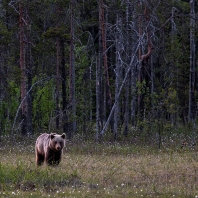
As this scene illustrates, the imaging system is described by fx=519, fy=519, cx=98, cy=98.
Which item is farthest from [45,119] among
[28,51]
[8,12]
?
[8,12]

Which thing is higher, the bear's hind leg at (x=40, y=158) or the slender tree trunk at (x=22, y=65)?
the slender tree trunk at (x=22, y=65)

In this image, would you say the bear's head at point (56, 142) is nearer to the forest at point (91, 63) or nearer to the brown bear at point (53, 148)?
the brown bear at point (53, 148)

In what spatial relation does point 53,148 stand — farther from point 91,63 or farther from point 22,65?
point 91,63

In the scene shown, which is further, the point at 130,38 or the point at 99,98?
the point at 130,38

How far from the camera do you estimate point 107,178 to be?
12031mm

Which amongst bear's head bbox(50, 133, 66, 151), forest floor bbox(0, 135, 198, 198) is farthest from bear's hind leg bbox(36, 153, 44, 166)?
bear's head bbox(50, 133, 66, 151)

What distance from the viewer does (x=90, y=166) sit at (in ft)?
47.2

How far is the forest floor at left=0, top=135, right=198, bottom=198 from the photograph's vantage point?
32.9ft

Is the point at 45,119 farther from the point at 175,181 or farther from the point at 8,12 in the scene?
the point at 175,181

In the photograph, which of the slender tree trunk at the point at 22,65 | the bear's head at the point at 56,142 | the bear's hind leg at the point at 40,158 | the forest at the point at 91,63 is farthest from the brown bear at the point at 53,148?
the slender tree trunk at the point at 22,65

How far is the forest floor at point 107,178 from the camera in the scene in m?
10.0

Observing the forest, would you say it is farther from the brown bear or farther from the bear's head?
the bear's head

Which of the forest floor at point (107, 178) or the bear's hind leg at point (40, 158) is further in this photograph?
the bear's hind leg at point (40, 158)

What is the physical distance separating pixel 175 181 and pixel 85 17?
78.9ft
